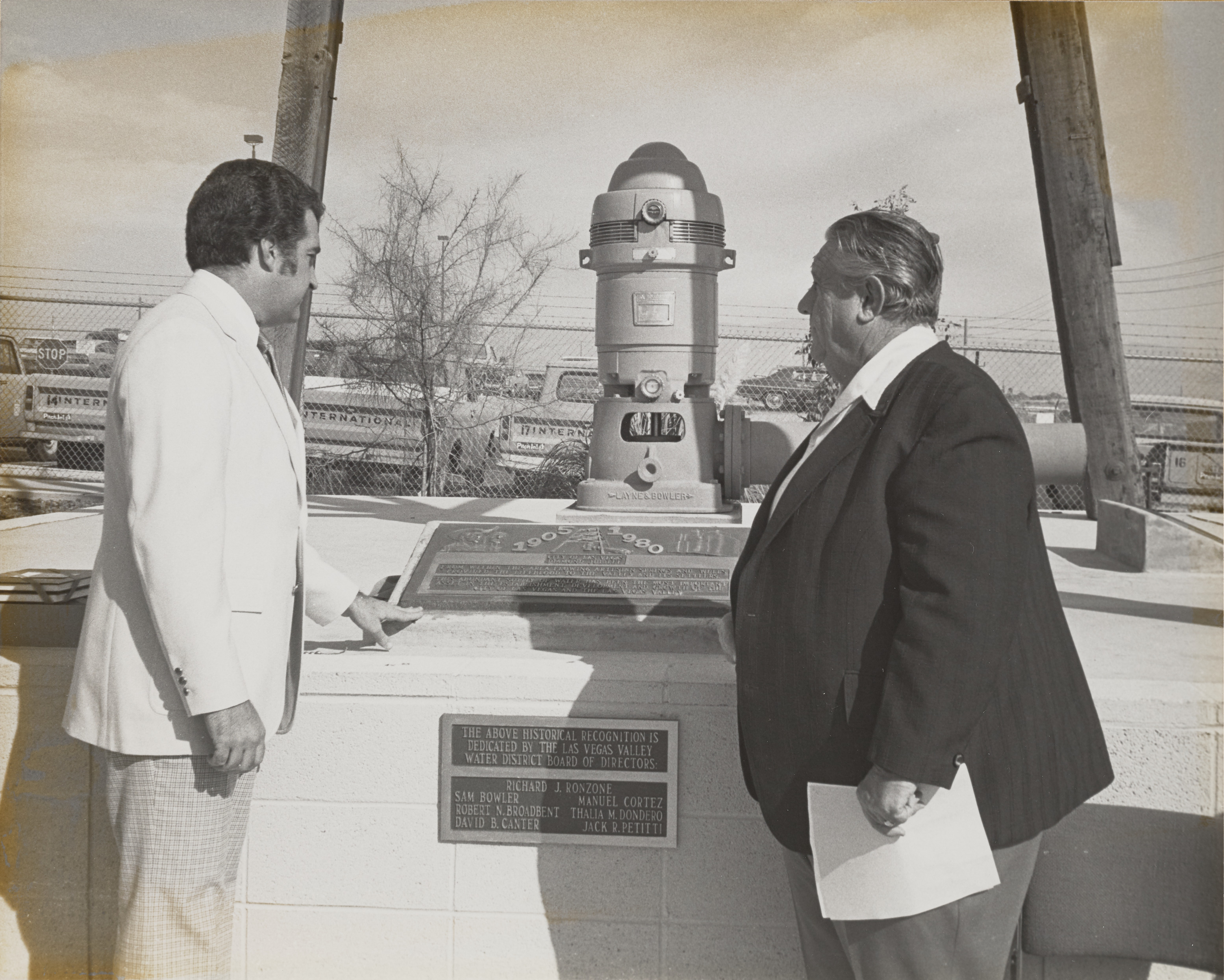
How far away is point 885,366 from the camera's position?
1885 millimetres

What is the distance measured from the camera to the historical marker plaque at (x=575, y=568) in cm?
313

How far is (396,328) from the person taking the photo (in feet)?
37.1

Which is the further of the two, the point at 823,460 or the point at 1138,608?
the point at 1138,608

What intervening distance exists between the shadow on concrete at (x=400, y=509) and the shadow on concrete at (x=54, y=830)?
Answer: 8.10 feet

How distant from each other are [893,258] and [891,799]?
852mm

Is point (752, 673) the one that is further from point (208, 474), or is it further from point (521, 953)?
point (521, 953)

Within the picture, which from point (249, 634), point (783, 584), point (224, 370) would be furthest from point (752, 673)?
point (224, 370)

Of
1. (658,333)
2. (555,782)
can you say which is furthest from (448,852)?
(658,333)

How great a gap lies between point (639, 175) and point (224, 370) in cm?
315

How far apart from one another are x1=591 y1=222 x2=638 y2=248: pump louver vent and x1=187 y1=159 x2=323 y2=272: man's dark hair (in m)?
2.76

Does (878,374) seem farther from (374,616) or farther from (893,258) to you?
(374,616)

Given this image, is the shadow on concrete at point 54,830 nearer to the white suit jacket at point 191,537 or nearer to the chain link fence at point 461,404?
the white suit jacket at point 191,537

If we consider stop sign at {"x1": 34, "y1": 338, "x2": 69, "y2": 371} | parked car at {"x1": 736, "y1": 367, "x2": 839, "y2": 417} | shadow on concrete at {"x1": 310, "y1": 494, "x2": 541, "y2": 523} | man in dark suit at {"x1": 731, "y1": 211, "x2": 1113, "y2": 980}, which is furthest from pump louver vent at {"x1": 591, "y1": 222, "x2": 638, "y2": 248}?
stop sign at {"x1": 34, "y1": 338, "x2": 69, "y2": 371}

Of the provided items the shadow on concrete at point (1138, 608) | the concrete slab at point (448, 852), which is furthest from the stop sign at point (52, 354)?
the shadow on concrete at point (1138, 608)
